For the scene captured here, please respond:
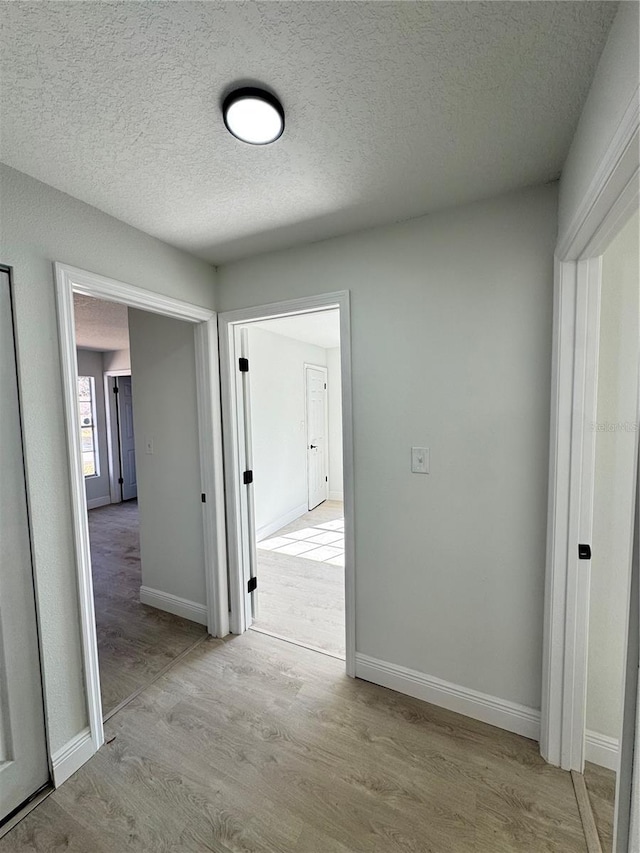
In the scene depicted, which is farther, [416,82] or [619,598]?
[619,598]

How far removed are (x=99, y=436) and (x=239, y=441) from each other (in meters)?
4.57

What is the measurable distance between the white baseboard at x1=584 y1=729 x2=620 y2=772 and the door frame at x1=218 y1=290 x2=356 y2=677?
3.47ft

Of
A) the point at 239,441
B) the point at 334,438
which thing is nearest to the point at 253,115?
the point at 239,441

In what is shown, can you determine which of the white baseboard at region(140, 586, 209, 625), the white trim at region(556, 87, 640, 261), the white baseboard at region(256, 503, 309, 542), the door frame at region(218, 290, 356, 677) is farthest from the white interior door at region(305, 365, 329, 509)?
the white trim at region(556, 87, 640, 261)

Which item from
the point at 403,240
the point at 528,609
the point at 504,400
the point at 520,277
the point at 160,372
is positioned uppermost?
the point at 403,240

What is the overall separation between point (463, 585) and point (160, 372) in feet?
7.60

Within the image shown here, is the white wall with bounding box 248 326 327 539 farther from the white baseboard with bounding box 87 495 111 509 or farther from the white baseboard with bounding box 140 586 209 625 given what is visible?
the white baseboard with bounding box 87 495 111 509

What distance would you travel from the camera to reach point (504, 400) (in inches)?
63.6

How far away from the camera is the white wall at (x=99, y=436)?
572 cm

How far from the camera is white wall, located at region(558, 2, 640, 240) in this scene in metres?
0.77

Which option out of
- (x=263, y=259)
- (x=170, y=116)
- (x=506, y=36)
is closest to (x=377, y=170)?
(x=506, y=36)

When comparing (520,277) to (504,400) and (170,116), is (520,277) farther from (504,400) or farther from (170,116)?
(170,116)

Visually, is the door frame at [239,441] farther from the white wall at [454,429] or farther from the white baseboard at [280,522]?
the white baseboard at [280,522]

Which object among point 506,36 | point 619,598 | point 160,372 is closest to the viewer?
point 506,36
